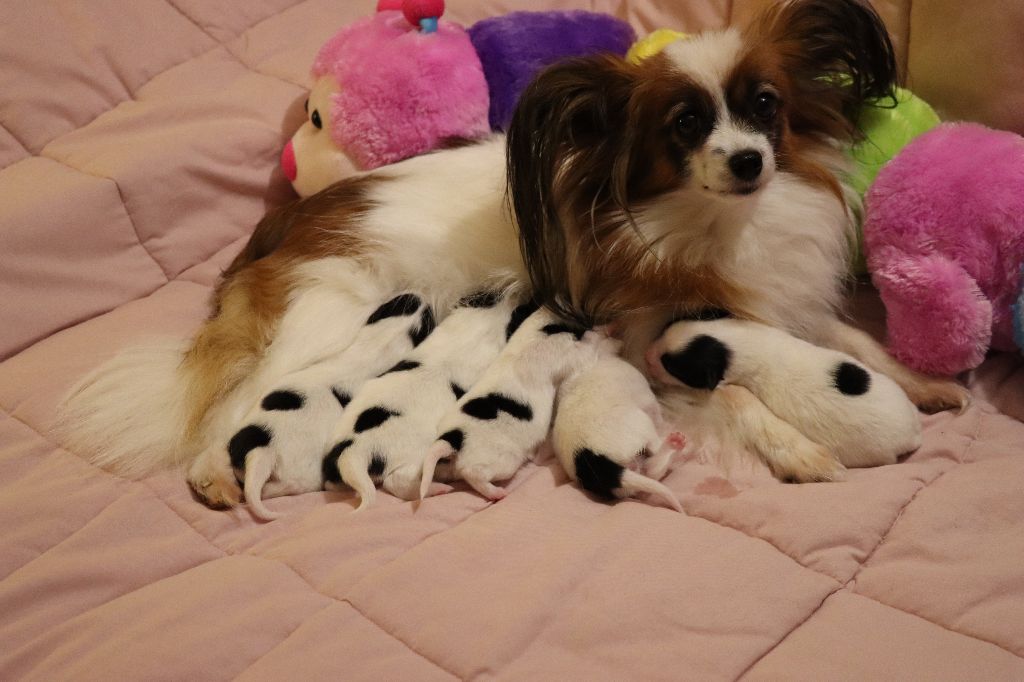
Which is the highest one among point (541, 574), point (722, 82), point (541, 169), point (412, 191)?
point (722, 82)

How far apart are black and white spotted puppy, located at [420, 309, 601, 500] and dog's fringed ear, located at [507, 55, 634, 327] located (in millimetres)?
106

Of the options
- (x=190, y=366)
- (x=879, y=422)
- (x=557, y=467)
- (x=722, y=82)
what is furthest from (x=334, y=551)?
(x=722, y=82)

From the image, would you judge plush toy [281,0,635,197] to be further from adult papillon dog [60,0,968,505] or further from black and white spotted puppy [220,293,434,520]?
black and white spotted puppy [220,293,434,520]

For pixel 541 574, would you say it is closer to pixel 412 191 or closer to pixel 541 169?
pixel 541 169

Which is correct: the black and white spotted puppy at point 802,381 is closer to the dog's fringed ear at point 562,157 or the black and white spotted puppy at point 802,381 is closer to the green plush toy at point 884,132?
the dog's fringed ear at point 562,157

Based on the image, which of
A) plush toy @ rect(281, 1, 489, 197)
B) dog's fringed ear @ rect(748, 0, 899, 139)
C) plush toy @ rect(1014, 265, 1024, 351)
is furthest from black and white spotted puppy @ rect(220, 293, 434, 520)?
plush toy @ rect(1014, 265, 1024, 351)

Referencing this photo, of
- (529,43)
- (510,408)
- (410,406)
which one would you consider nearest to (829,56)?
(529,43)

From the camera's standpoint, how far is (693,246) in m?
1.77

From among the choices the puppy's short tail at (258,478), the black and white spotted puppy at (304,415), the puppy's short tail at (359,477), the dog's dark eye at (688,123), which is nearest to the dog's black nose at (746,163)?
the dog's dark eye at (688,123)

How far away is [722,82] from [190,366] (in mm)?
1162

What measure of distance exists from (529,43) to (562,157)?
0.47 metres

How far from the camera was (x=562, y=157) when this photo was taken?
69.1 inches

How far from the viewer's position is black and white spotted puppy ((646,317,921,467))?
148cm

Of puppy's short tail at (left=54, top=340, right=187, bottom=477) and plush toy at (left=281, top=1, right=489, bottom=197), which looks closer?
puppy's short tail at (left=54, top=340, right=187, bottom=477)
